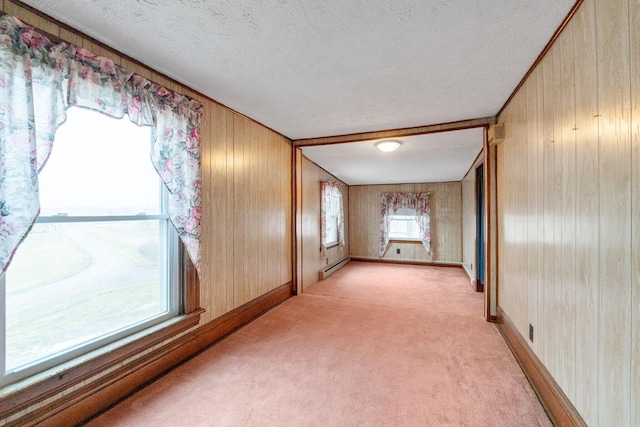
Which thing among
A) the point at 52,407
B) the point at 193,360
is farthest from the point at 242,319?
the point at 52,407

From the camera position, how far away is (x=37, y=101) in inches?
52.0

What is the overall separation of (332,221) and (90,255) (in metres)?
4.73

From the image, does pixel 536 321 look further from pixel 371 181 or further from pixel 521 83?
pixel 371 181

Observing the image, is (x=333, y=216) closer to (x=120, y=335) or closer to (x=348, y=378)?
(x=348, y=378)

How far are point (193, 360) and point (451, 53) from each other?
2964mm

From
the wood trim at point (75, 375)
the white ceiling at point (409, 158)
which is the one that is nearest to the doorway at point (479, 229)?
the white ceiling at point (409, 158)

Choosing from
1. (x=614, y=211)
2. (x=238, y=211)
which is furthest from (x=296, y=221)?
(x=614, y=211)

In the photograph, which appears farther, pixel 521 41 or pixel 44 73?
pixel 521 41

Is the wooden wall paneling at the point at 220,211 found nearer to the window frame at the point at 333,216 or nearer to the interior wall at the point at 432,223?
the window frame at the point at 333,216

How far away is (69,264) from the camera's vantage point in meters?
1.54

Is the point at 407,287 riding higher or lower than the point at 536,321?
lower

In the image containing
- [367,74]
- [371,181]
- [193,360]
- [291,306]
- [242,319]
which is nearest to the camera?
[367,74]

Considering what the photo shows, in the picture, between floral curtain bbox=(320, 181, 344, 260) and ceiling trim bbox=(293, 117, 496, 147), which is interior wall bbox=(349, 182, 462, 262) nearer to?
floral curtain bbox=(320, 181, 344, 260)

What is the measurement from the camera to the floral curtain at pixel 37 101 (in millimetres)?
1208
